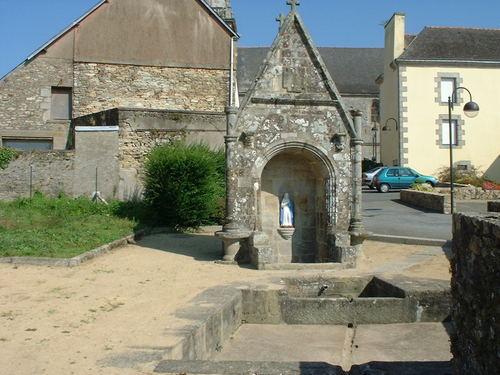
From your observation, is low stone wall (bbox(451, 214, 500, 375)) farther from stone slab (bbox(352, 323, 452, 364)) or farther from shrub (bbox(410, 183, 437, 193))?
shrub (bbox(410, 183, 437, 193))

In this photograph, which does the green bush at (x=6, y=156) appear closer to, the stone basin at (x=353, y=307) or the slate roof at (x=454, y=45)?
the stone basin at (x=353, y=307)

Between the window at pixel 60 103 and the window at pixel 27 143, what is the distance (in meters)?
0.98

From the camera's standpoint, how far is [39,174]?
16.8 meters

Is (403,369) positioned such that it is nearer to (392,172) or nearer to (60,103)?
(60,103)

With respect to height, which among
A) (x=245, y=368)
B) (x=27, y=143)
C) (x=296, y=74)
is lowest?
(x=245, y=368)

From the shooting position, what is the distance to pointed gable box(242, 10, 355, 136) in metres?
10.1

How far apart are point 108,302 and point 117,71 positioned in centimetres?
1565

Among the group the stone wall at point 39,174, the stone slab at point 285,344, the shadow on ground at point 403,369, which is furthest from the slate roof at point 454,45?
the shadow on ground at point 403,369

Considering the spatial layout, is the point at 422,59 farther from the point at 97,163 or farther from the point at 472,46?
the point at 97,163

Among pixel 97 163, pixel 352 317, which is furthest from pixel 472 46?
pixel 352 317

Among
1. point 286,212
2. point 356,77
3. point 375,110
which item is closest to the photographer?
point 286,212

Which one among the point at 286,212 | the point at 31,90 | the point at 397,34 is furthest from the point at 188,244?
the point at 397,34

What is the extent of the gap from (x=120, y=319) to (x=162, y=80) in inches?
644

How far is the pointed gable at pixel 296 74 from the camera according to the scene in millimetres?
10109
